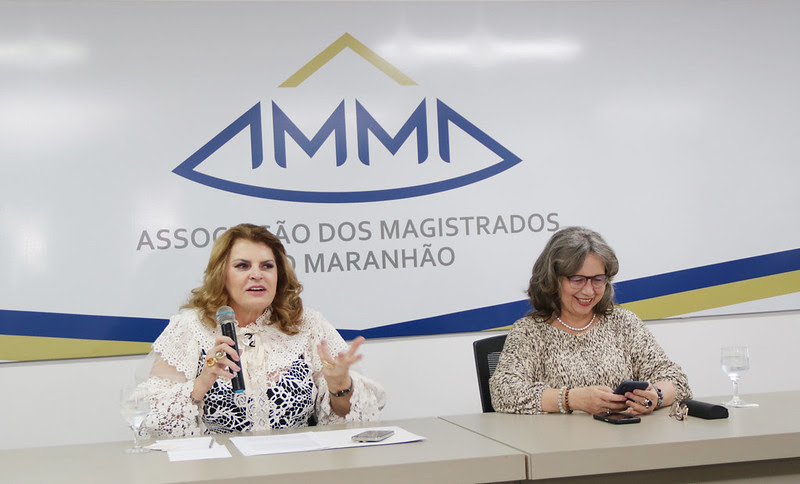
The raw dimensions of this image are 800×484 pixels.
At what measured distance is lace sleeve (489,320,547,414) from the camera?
2867 mm

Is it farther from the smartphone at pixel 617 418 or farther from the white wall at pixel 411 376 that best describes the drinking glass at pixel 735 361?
the white wall at pixel 411 376

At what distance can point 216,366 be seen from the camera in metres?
2.59

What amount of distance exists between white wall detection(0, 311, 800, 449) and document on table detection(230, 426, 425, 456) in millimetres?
1783

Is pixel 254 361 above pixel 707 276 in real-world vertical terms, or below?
below

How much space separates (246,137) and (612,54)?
6.87 ft

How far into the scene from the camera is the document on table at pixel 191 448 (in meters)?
2.20

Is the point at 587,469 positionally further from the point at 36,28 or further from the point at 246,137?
A: the point at 36,28

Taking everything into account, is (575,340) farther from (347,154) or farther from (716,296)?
(716,296)

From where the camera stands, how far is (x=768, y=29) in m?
4.81

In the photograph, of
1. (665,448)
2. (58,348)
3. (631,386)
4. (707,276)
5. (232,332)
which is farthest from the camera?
(707,276)

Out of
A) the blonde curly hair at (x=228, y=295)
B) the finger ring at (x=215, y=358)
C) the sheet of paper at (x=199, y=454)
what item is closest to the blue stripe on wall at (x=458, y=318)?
the blonde curly hair at (x=228, y=295)

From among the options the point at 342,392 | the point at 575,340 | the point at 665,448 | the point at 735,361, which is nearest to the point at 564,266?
the point at 575,340

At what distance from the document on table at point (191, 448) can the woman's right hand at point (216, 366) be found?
215 millimetres

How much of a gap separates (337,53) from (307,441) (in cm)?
254
